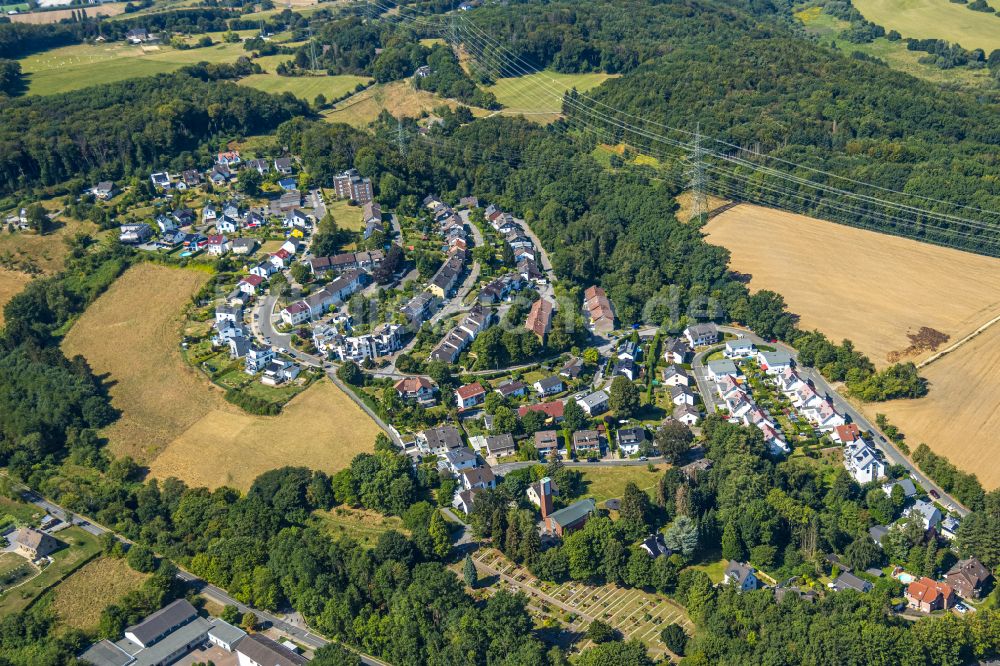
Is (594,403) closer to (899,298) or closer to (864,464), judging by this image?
(864,464)

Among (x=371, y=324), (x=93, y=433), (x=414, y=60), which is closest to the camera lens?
(x=93, y=433)

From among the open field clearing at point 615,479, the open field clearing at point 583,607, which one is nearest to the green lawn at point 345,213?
the open field clearing at point 615,479

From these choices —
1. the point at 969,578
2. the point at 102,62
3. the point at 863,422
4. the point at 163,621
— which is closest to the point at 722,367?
the point at 863,422

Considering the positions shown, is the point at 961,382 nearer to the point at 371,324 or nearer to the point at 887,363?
the point at 887,363

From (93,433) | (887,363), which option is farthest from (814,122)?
(93,433)

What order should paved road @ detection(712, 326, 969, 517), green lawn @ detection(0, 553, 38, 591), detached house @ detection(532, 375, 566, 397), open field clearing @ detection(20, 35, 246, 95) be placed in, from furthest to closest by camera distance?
open field clearing @ detection(20, 35, 246, 95)
detached house @ detection(532, 375, 566, 397)
paved road @ detection(712, 326, 969, 517)
green lawn @ detection(0, 553, 38, 591)

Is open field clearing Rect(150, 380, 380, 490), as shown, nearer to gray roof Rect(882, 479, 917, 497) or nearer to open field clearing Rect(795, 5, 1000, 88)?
gray roof Rect(882, 479, 917, 497)

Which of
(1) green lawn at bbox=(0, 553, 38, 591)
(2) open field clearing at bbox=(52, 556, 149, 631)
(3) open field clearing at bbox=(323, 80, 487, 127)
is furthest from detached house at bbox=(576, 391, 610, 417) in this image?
(3) open field clearing at bbox=(323, 80, 487, 127)
